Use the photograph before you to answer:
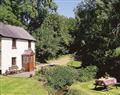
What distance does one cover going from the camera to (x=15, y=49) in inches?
2135

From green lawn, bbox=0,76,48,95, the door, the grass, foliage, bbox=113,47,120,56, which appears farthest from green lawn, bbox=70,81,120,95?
the grass

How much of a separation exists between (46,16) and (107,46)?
3926cm

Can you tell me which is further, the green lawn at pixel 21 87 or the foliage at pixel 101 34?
the foliage at pixel 101 34

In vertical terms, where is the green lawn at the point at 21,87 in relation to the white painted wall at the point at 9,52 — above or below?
below

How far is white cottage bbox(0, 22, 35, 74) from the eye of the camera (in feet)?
163

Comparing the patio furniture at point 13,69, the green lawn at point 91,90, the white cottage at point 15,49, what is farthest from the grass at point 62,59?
the green lawn at point 91,90

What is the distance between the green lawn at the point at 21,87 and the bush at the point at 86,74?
7932 millimetres

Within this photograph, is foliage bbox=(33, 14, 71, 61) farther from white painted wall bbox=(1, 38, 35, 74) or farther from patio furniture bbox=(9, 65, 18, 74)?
patio furniture bbox=(9, 65, 18, 74)

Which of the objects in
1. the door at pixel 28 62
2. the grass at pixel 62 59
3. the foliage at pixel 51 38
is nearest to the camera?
the door at pixel 28 62

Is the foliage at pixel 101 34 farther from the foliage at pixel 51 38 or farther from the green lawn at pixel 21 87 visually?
the foliage at pixel 51 38

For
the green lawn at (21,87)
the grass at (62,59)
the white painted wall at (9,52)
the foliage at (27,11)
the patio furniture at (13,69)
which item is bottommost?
the grass at (62,59)

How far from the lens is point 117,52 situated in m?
49.4

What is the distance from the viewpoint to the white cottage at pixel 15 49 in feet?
163

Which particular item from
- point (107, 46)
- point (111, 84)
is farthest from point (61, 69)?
point (107, 46)
